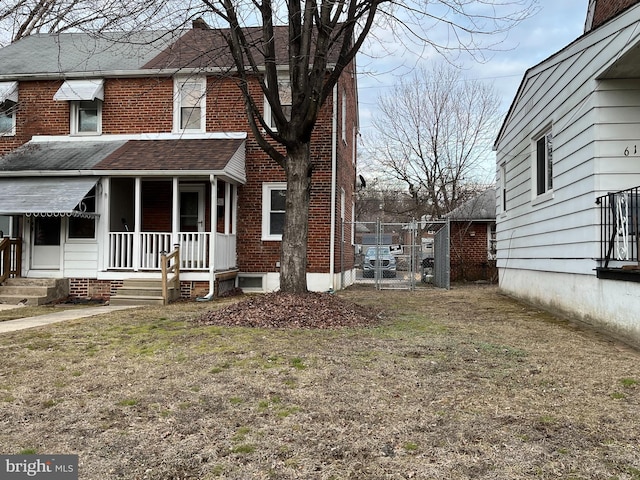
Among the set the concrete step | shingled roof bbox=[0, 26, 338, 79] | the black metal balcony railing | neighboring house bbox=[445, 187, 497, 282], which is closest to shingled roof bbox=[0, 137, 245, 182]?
shingled roof bbox=[0, 26, 338, 79]

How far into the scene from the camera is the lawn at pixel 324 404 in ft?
9.40

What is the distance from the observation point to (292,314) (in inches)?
293

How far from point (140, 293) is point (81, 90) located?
234 inches

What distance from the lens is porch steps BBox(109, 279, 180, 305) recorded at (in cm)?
1080

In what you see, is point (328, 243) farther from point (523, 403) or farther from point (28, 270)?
point (523, 403)

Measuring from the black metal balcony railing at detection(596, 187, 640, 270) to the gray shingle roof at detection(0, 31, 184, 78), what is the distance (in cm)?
1093

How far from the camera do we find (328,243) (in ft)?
41.5

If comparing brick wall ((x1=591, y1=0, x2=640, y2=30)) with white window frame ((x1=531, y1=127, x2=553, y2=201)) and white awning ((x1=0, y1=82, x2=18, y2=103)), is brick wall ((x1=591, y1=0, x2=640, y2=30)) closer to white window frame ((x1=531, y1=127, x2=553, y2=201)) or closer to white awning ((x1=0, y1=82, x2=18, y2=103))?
white window frame ((x1=531, y1=127, x2=553, y2=201))

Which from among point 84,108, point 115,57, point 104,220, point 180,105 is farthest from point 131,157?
point 115,57

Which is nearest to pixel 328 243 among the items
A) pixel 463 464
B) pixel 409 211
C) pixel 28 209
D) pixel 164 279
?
pixel 164 279

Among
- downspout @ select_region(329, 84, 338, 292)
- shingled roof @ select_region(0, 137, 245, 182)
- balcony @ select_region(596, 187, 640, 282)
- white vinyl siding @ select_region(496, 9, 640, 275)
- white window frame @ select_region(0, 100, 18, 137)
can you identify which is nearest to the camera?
balcony @ select_region(596, 187, 640, 282)

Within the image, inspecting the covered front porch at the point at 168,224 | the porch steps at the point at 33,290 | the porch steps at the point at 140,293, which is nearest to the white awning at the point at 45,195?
the covered front porch at the point at 168,224

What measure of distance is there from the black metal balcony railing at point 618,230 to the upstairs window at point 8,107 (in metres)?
14.3

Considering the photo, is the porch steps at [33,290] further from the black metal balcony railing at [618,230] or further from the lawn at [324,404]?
the black metal balcony railing at [618,230]
